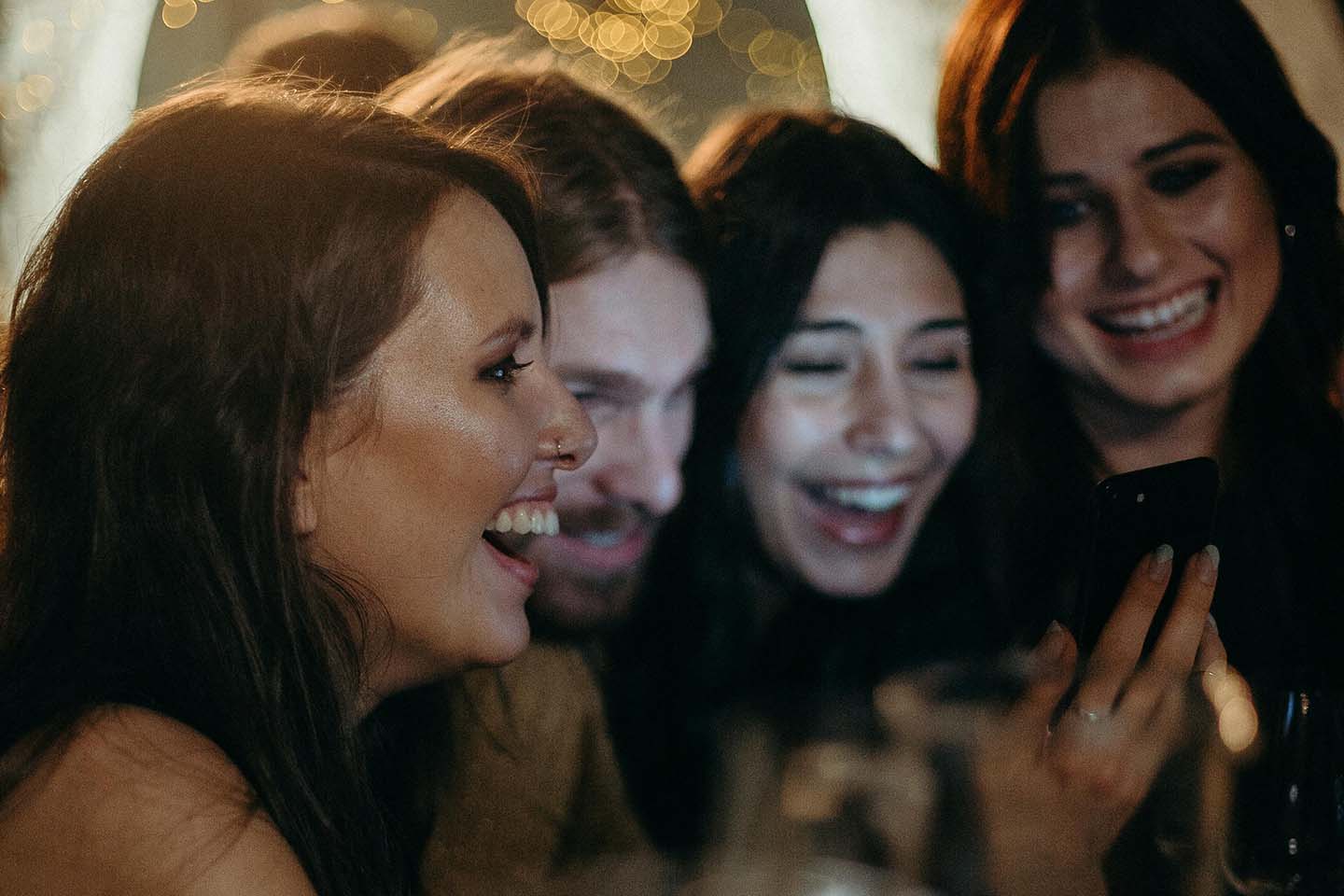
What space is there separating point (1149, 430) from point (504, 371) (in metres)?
0.39

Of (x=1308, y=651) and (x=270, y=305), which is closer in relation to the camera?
(x=270, y=305)

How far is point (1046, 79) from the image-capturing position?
68cm

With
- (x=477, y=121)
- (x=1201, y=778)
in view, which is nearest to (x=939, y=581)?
(x=1201, y=778)

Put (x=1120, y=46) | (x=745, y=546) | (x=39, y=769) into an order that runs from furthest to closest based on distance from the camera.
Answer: (x=745, y=546) < (x=1120, y=46) < (x=39, y=769)

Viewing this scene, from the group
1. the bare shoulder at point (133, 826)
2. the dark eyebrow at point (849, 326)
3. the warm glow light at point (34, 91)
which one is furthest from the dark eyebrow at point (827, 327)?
the warm glow light at point (34, 91)

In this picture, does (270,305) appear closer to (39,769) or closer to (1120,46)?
(39,769)

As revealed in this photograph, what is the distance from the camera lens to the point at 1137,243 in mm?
676

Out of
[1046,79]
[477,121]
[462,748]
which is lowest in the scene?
[462,748]

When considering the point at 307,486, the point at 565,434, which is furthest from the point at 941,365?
the point at 307,486

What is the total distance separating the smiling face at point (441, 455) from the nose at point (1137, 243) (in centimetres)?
34

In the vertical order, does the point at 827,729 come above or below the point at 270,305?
below

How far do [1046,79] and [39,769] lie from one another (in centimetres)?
64

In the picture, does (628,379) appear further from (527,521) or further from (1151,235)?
(1151,235)

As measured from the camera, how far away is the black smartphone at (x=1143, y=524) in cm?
70
